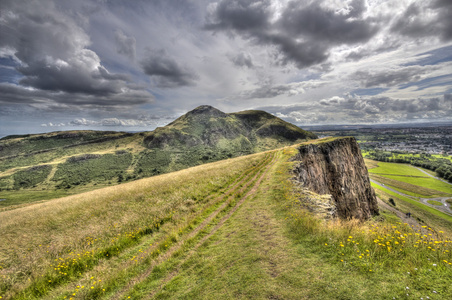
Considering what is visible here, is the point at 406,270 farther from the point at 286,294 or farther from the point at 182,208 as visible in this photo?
the point at 182,208

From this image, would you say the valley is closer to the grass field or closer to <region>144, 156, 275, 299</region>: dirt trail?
<region>144, 156, 275, 299</region>: dirt trail

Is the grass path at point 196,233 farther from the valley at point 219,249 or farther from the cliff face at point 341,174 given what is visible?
the cliff face at point 341,174

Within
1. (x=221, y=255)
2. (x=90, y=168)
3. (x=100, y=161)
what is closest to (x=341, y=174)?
(x=221, y=255)

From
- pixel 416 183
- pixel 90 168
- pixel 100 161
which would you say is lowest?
pixel 416 183

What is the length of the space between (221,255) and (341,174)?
44117 mm

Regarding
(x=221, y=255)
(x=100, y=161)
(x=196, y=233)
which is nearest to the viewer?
(x=221, y=255)

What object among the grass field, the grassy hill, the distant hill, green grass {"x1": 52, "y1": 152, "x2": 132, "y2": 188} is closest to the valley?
the grassy hill

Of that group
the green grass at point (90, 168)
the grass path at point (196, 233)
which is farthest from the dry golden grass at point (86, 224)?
the green grass at point (90, 168)

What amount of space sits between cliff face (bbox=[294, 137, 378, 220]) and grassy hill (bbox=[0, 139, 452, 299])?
69.4 feet

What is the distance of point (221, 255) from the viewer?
908 cm

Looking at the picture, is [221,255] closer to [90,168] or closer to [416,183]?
[416,183]

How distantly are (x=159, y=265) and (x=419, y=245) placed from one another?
1144 cm

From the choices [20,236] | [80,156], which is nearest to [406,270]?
[20,236]

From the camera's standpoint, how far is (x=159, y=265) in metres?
8.88
